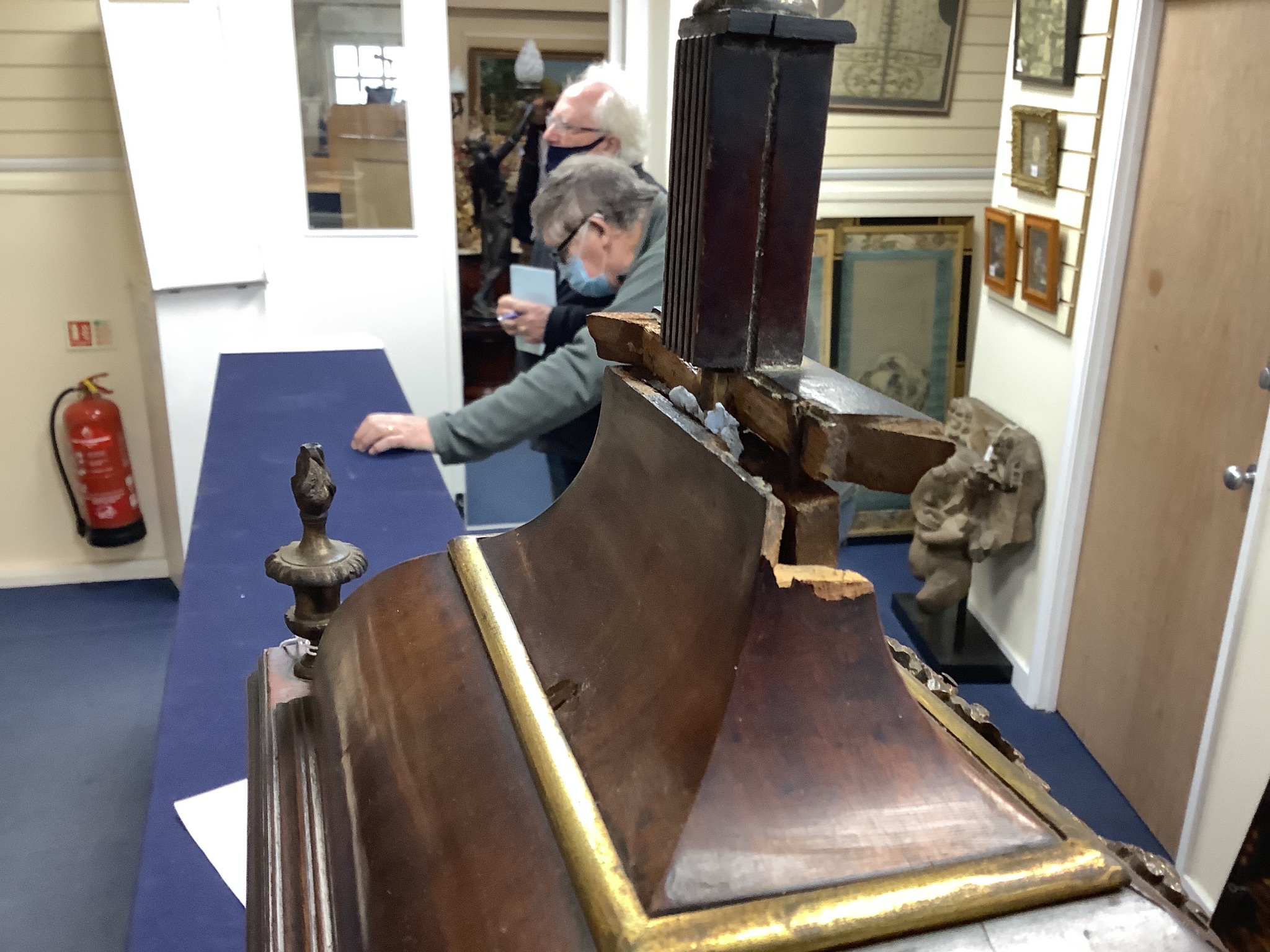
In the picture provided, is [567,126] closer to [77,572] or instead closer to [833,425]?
[833,425]

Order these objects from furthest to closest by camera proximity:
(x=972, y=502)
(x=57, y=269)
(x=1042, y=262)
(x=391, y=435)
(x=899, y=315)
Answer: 1. (x=899, y=315)
2. (x=57, y=269)
3. (x=972, y=502)
4. (x=1042, y=262)
5. (x=391, y=435)

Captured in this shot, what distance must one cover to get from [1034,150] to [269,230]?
9.84 feet

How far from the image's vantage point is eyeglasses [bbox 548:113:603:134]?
9.30 ft

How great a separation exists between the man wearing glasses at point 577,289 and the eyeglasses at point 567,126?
0.62 meters

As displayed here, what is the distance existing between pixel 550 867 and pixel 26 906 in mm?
2703

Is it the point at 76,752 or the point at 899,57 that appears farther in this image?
the point at 899,57

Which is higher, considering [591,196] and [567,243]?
[591,196]

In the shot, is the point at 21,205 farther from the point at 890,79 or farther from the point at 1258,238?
the point at 1258,238

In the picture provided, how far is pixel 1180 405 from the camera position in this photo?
2.78 m

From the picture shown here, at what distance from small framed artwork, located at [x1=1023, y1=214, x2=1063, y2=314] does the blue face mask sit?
5.70 feet

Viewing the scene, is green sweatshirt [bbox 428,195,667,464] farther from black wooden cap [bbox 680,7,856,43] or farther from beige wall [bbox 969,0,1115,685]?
beige wall [bbox 969,0,1115,685]

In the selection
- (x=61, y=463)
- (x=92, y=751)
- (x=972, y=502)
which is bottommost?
(x=92, y=751)

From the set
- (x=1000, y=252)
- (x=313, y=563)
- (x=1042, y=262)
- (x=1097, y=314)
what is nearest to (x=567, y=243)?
(x=313, y=563)

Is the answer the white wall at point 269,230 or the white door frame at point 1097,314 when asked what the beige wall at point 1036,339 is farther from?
the white wall at point 269,230
